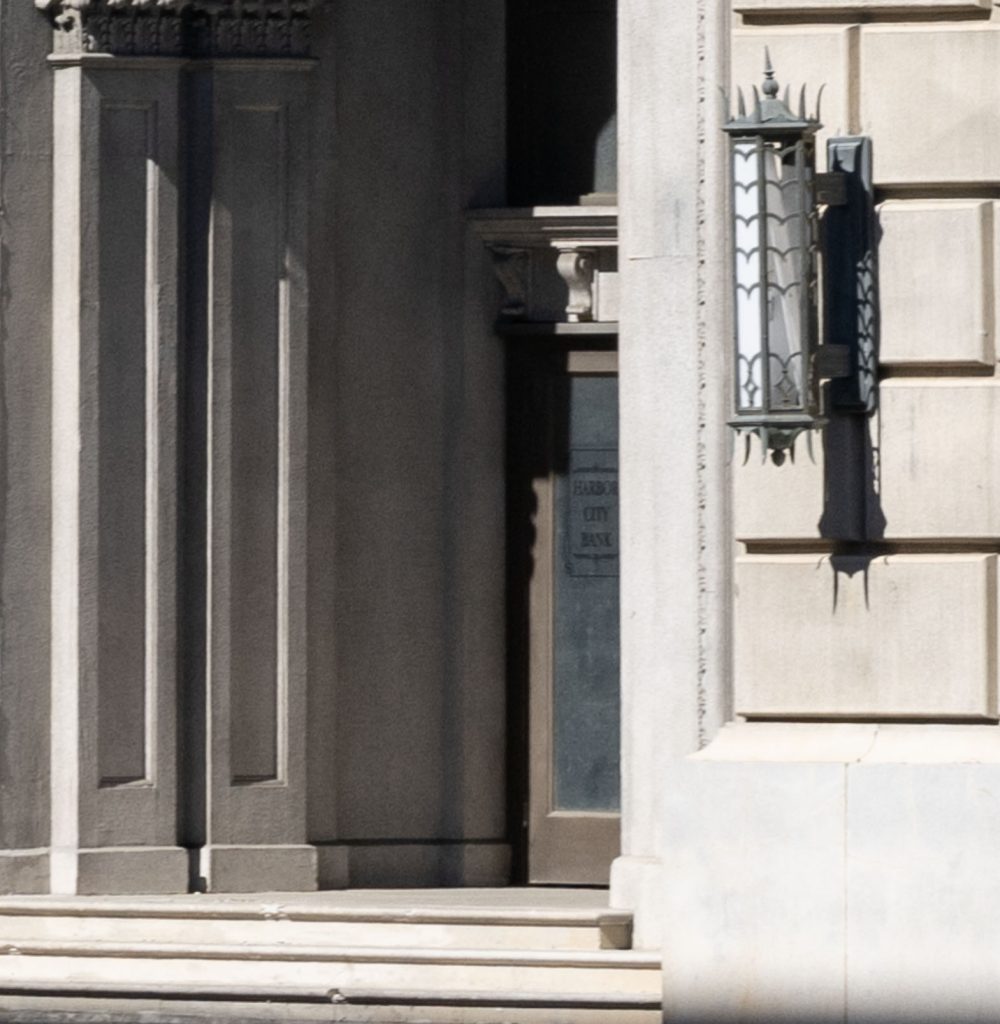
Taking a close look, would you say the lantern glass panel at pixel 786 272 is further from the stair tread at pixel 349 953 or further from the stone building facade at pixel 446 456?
the stair tread at pixel 349 953

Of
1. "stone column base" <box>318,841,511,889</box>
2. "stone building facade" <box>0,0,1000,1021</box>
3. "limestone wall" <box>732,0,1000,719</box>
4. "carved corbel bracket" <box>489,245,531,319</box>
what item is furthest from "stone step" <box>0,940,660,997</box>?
"carved corbel bracket" <box>489,245,531,319</box>

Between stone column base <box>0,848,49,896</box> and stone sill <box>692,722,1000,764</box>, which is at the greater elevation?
stone sill <box>692,722,1000,764</box>

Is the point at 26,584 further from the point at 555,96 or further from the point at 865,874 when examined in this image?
the point at 865,874

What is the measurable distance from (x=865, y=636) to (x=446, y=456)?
11.0 ft

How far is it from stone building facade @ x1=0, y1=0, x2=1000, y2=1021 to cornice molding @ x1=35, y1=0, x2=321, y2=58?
20mm

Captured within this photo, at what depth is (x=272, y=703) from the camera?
13.8 m

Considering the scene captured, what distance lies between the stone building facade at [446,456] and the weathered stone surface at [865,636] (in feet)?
0.05

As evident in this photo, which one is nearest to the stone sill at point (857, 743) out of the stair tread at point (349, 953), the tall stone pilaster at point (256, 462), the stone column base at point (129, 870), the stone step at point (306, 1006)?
the stair tread at point (349, 953)

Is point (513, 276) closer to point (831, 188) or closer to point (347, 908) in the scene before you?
point (831, 188)

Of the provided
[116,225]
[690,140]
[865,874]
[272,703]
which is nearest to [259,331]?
[116,225]

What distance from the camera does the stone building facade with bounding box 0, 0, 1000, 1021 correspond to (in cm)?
1145

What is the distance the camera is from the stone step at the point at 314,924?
40.2 ft

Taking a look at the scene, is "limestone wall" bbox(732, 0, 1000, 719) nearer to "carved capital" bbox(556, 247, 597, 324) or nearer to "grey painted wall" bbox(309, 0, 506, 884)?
"carved capital" bbox(556, 247, 597, 324)

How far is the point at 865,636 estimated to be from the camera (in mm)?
11484
